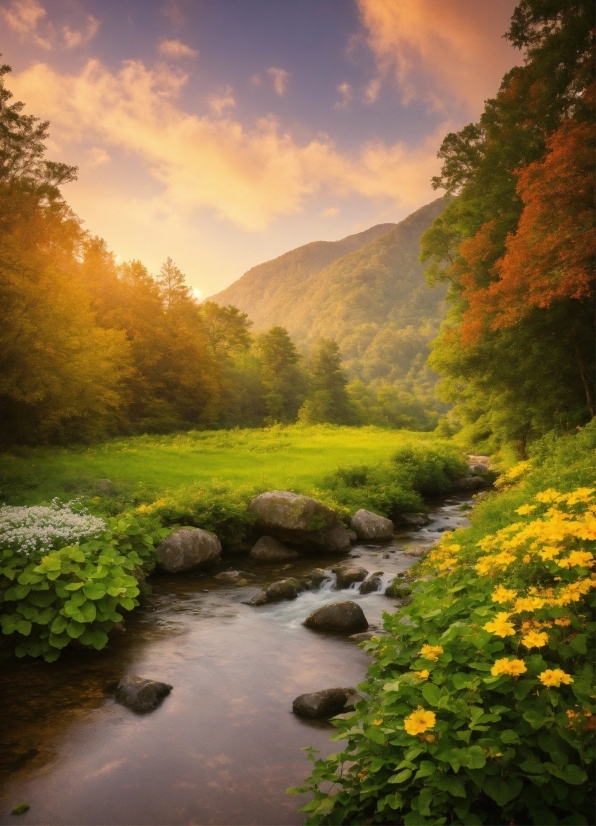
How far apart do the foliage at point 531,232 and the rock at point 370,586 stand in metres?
7.92

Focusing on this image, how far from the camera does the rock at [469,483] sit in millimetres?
25266

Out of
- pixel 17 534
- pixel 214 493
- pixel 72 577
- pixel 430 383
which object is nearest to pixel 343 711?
pixel 72 577

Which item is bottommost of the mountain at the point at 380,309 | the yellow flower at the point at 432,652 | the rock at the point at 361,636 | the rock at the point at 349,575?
the rock at the point at 349,575

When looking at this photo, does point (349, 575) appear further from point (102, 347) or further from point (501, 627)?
point (102, 347)

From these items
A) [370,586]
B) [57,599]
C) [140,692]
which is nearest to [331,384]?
[370,586]

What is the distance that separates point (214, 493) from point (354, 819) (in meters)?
11.8

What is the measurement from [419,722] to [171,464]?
60.3 ft

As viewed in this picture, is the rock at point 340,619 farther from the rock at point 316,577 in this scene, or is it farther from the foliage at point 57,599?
the foliage at point 57,599

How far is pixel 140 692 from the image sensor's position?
6551 mm

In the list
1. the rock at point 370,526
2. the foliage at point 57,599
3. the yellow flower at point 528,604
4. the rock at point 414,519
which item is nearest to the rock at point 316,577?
the rock at point 370,526

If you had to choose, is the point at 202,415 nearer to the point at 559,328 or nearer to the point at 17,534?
the point at 559,328

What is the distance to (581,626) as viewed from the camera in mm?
3490

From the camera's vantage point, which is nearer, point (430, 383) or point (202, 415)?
point (202, 415)

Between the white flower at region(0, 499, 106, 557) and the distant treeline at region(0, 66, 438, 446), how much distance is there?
1064cm
